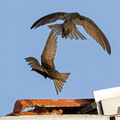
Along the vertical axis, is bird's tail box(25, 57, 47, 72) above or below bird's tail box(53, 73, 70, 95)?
above

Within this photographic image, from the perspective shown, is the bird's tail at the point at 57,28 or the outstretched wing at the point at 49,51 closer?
the bird's tail at the point at 57,28

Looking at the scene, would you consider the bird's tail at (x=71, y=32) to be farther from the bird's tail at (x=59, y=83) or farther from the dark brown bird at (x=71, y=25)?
the bird's tail at (x=59, y=83)

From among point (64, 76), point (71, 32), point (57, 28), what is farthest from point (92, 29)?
point (64, 76)

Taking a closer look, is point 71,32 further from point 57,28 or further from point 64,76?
point 64,76

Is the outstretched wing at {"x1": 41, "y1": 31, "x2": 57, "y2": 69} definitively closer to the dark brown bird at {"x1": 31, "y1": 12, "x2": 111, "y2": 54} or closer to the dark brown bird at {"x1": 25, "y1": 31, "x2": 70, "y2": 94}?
the dark brown bird at {"x1": 25, "y1": 31, "x2": 70, "y2": 94}

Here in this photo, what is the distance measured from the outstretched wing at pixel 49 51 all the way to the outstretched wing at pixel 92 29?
1.02 metres

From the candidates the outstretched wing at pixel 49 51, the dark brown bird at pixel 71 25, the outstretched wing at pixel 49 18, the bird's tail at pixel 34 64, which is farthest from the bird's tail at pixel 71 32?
the outstretched wing at pixel 49 51

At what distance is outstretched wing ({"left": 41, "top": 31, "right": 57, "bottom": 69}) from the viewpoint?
27.7ft

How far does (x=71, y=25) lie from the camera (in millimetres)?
7773

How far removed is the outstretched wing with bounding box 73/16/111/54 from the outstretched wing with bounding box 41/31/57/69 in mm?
1015

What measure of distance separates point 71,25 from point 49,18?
41 centimetres

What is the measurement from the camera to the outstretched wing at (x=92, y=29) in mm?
7520

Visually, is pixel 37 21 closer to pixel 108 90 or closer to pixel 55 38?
pixel 55 38

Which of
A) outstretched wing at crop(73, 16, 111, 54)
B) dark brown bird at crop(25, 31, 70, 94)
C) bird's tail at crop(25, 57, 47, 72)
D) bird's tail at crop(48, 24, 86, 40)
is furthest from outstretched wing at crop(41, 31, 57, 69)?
outstretched wing at crop(73, 16, 111, 54)
